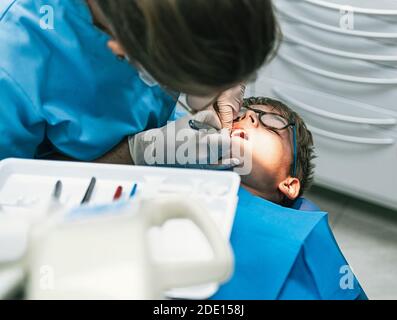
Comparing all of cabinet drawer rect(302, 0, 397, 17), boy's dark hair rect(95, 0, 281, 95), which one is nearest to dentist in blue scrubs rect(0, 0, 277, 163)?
boy's dark hair rect(95, 0, 281, 95)

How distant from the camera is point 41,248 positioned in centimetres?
53

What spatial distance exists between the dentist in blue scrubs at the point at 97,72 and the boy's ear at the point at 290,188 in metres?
0.32

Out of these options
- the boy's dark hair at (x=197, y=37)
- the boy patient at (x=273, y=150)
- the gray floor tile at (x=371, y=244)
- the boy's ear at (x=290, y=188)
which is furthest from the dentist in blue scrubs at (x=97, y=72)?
the gray floor tile at (x=371, y=244)

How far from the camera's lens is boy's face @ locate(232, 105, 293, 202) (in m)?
1.43

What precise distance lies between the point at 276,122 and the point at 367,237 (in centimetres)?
66

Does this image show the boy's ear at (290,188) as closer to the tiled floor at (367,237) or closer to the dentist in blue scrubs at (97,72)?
the dentist in blue scrubs at (97,72)

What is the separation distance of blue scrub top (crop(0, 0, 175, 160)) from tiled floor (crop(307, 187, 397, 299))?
Answer: 996 millimetres

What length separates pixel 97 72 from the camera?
3.59 feet

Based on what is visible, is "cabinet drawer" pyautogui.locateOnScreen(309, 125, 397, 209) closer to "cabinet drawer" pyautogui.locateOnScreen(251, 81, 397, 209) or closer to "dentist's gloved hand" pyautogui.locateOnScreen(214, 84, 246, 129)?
"cabinet drawer" pyautogui.locateOnScreen(251, 81, 397, 209)

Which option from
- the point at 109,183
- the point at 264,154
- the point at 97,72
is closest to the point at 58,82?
the point at 97,72

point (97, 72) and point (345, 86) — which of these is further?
point (345, 86)

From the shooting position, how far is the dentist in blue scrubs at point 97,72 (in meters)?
0.71

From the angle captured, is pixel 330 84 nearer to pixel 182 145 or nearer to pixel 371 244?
pixel 371 244
